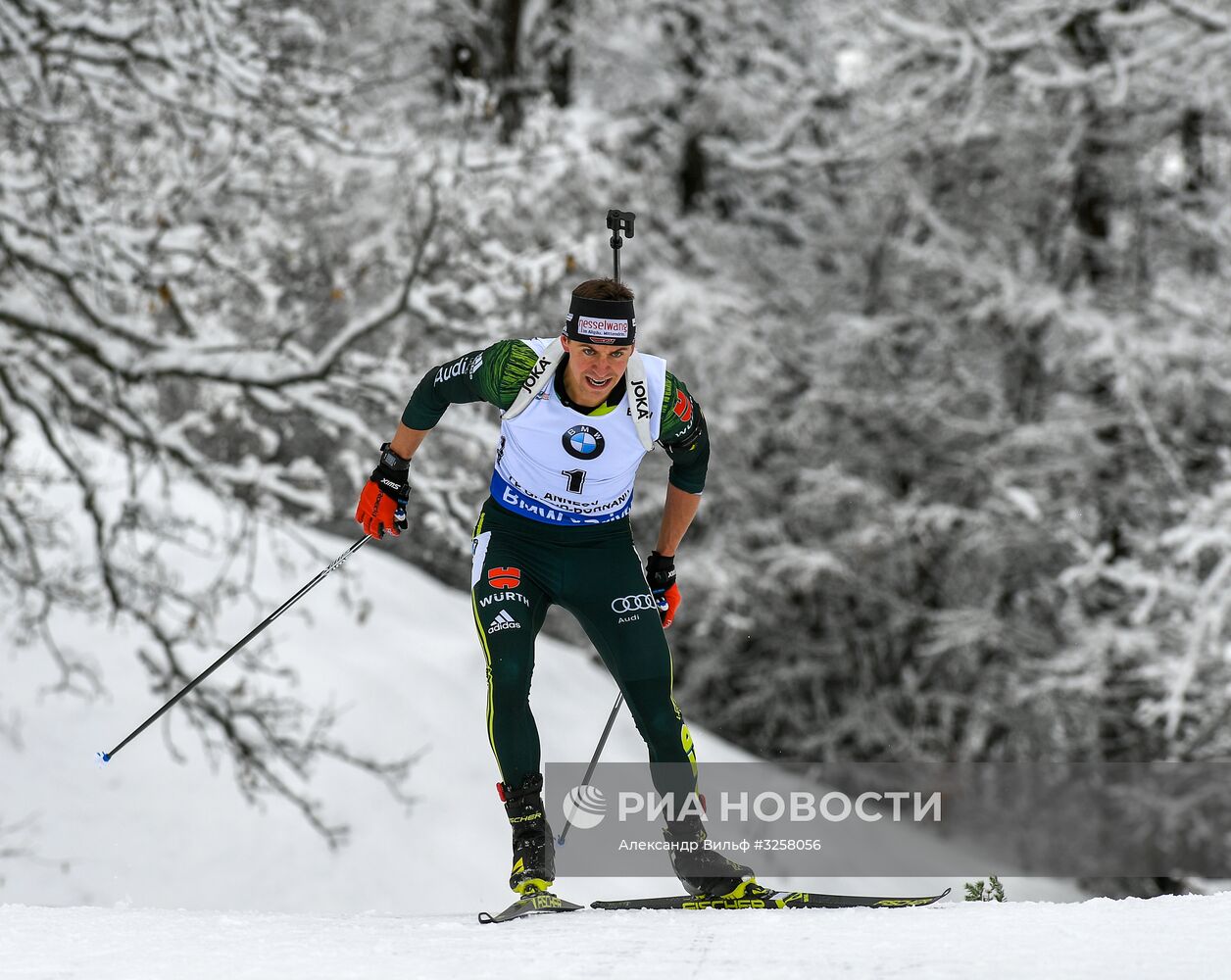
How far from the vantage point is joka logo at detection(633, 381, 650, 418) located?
14.1 feet

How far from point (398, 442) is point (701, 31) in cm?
1321

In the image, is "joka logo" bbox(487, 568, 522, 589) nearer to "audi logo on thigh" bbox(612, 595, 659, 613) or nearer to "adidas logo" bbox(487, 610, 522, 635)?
"adidas logo" bbox(487, 610, 522, 635)

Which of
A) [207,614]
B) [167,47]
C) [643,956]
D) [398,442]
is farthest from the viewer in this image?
[207,614]

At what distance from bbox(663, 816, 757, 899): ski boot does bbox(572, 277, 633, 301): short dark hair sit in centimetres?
164

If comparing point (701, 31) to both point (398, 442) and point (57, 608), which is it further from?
point (398, 442)

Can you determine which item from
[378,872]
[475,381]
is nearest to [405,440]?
[475,381]

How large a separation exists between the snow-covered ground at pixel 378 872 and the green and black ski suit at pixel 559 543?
64cm

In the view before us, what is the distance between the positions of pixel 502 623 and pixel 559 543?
33cm

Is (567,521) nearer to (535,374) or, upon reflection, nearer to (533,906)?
(535,374)

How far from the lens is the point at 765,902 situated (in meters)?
4.39

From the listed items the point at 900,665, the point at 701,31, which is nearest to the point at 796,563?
the point at 900,665

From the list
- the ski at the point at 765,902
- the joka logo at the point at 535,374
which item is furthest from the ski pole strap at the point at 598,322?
the ski at the point at 765,902

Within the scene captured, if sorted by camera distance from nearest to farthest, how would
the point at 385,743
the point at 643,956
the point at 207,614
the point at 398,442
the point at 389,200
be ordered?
the point at 643,956 → the point at 398,442 → the point at 207,614 → the point at 385,743 → the point at 389,200

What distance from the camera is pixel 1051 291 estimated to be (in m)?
15.1
